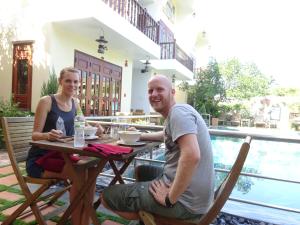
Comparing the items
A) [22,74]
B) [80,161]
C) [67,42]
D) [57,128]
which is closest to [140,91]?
[67,42]

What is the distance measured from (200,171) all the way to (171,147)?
0.73ft

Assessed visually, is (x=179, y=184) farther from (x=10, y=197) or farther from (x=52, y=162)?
(x=10, y=197)

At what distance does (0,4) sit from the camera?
23.3 ft

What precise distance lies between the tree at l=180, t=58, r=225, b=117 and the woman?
14.4 m

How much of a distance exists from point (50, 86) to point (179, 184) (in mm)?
5442

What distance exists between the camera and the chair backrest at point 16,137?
201 cm

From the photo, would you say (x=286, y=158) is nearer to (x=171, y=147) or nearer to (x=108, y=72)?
(x=108, y=72)

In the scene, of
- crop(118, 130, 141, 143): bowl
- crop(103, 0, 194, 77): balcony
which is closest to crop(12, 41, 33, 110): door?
crop(103, 0, 194, 77): balcony

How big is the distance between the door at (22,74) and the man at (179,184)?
5.92 metres

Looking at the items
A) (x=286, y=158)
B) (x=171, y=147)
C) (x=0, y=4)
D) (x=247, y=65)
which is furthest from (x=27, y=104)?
(x=247, y=65)

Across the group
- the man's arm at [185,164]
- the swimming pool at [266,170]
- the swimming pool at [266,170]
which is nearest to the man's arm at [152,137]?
the man's arm at [185,164]

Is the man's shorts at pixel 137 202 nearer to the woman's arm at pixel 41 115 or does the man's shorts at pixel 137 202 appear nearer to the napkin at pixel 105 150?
the napkin at pixel 105 150

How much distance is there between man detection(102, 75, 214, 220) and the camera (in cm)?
134

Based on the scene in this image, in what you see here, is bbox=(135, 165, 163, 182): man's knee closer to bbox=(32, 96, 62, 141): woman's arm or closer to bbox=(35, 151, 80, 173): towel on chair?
bbox=(35, 151, 80, 173): towel on chair
